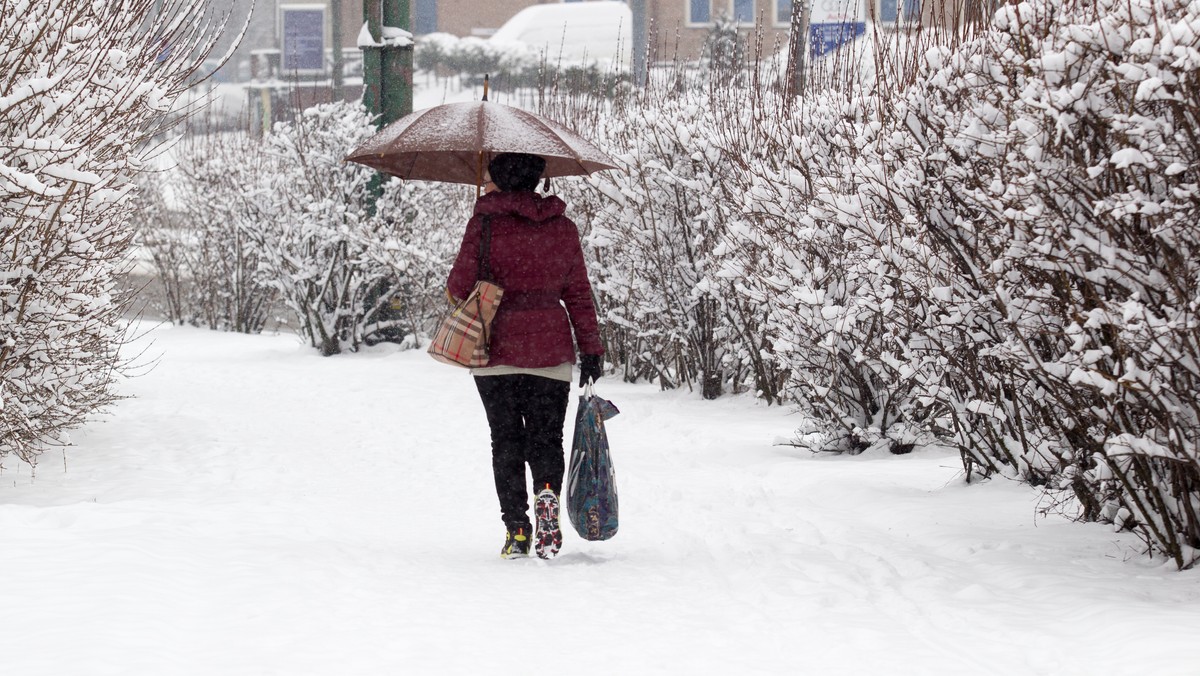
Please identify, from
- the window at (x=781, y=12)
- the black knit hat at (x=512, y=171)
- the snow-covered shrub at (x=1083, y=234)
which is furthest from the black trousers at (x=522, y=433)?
the window at (x=781, y=12)

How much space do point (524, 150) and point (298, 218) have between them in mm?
9441

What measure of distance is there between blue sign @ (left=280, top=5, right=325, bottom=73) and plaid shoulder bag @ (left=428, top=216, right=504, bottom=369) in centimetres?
4880

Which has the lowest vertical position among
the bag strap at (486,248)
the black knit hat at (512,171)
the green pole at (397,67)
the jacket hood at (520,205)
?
the bag strap at (486,248)

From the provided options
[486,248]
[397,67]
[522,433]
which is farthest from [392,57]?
[522,433]

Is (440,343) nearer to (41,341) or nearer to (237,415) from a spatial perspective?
(41,341)

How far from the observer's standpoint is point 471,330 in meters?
5.38

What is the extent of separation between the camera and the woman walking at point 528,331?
215 inches

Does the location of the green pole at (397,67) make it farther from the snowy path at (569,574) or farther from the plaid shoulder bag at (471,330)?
the plaid shoulder bag at (471,330)

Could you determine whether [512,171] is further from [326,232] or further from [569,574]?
[326,232]

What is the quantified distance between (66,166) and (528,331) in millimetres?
2170

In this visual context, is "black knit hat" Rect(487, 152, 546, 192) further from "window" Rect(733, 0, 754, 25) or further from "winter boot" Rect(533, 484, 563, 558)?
"window" Rect(733, 0, 754, 25)

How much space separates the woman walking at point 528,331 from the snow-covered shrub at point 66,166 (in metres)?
1.75

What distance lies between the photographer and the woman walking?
17.9ft

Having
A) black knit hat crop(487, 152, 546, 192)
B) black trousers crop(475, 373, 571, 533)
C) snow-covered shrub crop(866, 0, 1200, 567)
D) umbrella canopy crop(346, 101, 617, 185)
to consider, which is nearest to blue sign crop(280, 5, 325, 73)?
umbrella canopy crop(346, 101, 617, 185)
